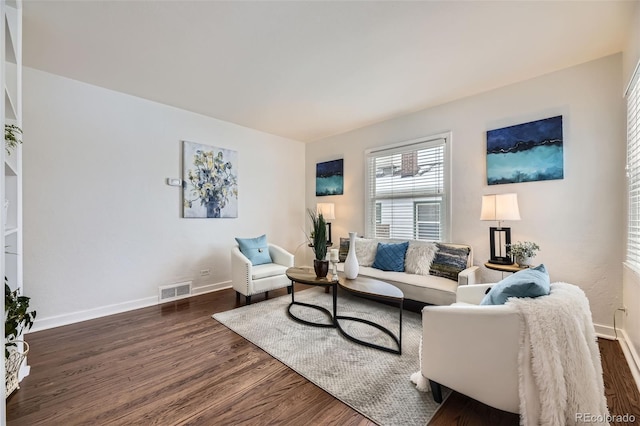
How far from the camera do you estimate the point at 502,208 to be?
2648 mm

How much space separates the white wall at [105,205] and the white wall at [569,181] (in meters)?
3.46

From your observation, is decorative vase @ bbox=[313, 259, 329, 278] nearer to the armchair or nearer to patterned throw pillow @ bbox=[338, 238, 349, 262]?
patterned throw pillow @ bbox=[338, 238, 349, 262]

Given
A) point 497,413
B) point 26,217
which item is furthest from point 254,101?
Result: point 497,413

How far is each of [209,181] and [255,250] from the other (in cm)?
126

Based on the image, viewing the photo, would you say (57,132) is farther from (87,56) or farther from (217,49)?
(217,49)

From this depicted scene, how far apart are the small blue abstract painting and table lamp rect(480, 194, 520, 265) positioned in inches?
95.7

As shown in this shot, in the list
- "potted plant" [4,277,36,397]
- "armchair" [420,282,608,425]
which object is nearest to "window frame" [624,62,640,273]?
"armchair" [420,282,608,425]

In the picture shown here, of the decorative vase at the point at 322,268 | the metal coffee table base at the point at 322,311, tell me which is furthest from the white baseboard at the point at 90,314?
the decorative vase at the point at 322,268

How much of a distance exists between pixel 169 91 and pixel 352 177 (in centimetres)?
292

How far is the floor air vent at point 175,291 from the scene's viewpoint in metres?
3.46

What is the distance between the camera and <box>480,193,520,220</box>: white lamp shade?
2613mm

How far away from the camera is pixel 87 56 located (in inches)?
95.7

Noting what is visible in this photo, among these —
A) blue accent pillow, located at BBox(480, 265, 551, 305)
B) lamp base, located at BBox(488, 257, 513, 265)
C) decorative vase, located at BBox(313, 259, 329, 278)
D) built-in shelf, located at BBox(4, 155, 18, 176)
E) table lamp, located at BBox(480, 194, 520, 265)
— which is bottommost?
decorative vase, located at BBox(313, 259, 329, 278)

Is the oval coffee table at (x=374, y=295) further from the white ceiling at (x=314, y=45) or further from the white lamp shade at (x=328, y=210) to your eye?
the white ceiling at (x=314, y=45)
